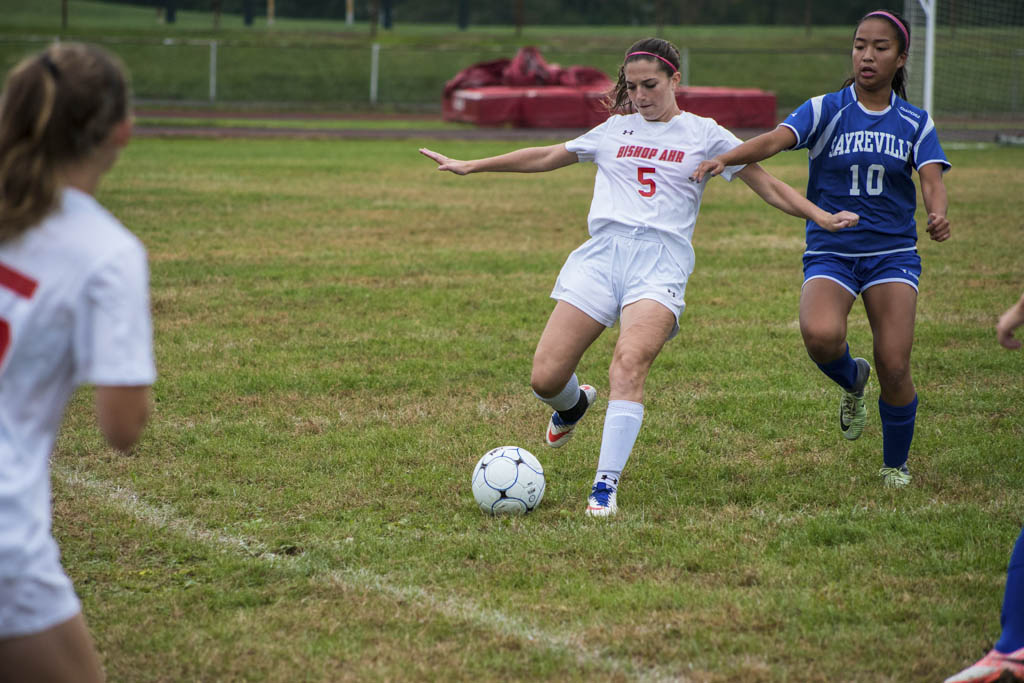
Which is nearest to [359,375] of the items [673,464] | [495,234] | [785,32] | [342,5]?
[673,464]

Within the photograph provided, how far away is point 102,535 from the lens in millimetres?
4594

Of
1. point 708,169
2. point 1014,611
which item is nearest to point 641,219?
point 708,169

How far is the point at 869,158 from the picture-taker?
5156mm

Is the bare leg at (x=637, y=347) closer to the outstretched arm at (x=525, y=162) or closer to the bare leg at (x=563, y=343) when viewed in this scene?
the bare leg at (x=563, y=343)

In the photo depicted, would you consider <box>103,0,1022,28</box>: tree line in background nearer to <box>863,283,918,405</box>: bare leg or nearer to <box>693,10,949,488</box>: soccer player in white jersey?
<box>693,10,949,488</box>: soccer player in white jersey

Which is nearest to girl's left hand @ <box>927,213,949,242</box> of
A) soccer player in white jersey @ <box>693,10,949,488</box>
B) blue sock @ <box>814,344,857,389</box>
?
soccer player in white jersey @ <box>693,10,949,488</box>

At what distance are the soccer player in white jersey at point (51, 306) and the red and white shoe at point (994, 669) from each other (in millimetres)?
2388

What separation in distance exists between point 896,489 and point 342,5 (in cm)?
5802

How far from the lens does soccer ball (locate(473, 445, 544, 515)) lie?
4.87m

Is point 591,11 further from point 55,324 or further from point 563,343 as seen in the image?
point 55,324

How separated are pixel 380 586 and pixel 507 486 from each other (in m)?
0.96

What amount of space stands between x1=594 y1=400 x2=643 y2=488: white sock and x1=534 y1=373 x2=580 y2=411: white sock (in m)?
0.51

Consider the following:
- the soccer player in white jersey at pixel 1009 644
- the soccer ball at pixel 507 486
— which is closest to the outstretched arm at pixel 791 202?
the soccer ball at pixel 507 486

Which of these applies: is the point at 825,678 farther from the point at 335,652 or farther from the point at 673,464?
the point at 673,464
